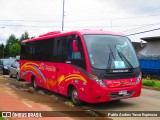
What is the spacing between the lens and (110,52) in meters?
11.2

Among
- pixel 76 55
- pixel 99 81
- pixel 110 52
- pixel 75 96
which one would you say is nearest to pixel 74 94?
pixel 75 96

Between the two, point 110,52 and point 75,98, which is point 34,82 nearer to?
point 75,98

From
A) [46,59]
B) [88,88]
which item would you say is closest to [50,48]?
[46,59]

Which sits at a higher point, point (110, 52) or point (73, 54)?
point (110, 52)

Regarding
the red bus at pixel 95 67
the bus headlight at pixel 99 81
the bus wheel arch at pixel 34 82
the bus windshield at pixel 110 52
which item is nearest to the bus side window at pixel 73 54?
the red bus at pixel 95 67

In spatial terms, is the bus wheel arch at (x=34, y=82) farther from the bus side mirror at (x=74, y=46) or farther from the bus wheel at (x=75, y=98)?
the bus side mirror at (x=74, y=46)

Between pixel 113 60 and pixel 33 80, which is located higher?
pixel 113 60

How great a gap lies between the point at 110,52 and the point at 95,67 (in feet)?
2.96

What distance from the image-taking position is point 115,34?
12.0m

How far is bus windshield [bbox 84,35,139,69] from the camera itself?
35.8 feet

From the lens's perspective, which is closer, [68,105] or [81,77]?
[81,77]

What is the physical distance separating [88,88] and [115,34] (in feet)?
8.42

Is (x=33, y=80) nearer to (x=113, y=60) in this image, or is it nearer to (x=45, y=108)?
(x=45, y=108)

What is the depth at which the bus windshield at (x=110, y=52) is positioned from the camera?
10914 mm
